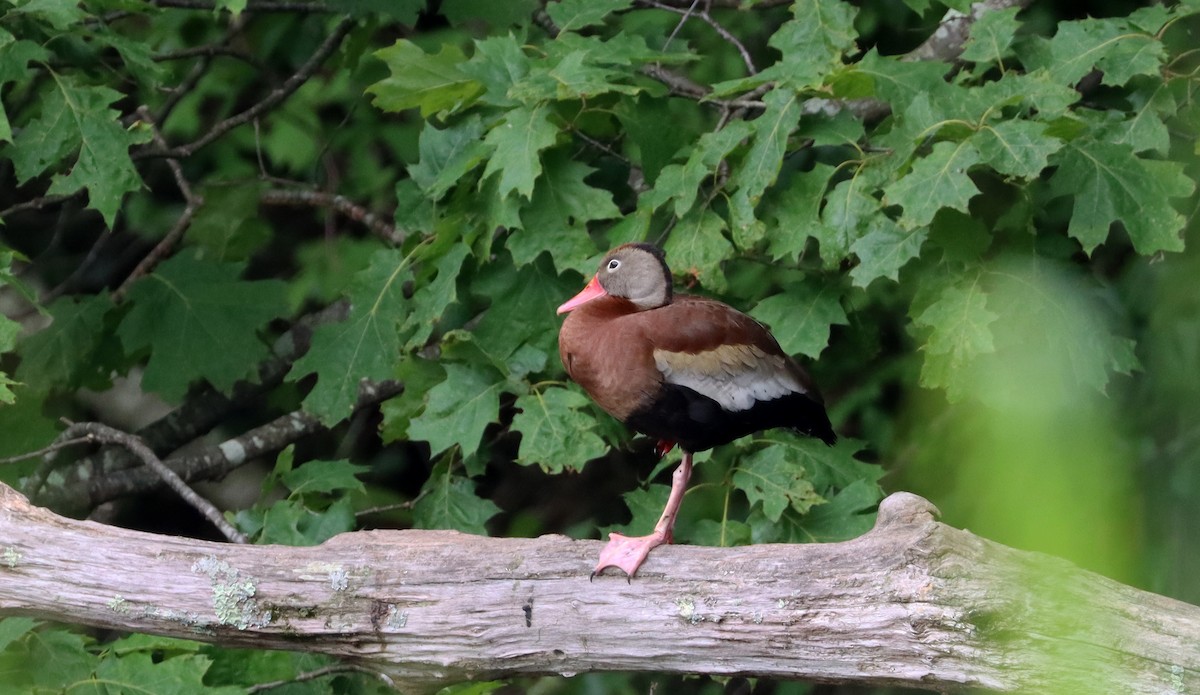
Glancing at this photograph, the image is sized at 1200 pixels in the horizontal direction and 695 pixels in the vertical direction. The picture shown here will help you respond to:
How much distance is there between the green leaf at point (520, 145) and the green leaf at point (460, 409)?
49cm

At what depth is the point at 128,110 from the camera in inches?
188

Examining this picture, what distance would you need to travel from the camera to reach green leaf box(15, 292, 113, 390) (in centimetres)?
375

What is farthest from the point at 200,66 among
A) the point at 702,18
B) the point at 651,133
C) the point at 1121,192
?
the point at 1121,192

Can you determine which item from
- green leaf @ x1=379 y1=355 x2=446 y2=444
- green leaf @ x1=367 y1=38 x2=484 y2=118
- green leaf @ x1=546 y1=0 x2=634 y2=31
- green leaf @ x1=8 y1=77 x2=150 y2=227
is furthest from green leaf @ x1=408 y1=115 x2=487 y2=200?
green leaf @ x1=8 y1=77 x2=150 y2=227

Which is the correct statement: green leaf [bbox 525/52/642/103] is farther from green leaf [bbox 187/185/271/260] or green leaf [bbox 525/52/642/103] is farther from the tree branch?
green leaf [bbox 187/185/271/260]

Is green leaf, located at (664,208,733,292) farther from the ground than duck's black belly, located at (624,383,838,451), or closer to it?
farther from the ground

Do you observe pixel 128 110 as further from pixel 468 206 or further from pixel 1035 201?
pixel 1035 201

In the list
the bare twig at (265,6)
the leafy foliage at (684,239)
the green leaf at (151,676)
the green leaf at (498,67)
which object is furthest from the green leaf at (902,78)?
the green leaf at (151,676)

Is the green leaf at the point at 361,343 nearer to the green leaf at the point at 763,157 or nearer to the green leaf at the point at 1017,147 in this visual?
the green leaf at the point at 763,157

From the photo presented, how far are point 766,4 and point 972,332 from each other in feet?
4.78

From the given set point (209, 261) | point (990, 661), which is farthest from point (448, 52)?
point (990, 661)

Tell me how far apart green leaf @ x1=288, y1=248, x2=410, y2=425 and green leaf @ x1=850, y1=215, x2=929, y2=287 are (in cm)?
130

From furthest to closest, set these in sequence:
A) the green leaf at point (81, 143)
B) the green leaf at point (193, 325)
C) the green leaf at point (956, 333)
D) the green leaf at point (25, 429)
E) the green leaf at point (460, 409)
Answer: the green leaf at point (193, 325), the green leaf at point (25, 429), the green leaf at point (81, 143), the green leaf at point (460, 409), the green leaf at point (956, 333)

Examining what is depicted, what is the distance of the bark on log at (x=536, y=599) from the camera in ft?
6.39
